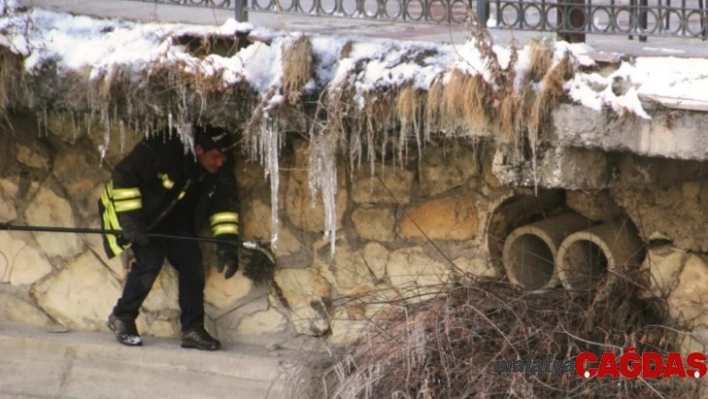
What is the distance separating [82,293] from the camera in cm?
825

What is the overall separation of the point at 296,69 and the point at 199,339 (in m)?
1.83

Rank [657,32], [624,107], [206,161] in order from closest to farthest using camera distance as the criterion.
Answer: [624,107], [657,32], [206,161]

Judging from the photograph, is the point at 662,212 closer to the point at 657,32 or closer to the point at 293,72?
the point at 657,32

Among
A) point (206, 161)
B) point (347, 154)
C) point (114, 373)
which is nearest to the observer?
point (347, 154)

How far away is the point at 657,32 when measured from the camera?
6.39 meters

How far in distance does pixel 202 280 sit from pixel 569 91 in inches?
99.7

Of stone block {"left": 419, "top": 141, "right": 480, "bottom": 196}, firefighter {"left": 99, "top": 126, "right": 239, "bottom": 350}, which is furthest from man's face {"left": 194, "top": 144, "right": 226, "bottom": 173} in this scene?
stone block {"left": 419, "top": 141, "right": 480, "bottom": 196}

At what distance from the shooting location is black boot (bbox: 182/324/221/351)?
7758 millimetres

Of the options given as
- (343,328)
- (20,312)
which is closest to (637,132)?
(343,328)

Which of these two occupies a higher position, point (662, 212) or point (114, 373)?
point (662, 212)

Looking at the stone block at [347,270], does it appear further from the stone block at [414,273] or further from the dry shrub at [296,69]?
the dry shrub at [296,69]

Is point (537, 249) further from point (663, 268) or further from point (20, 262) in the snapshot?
point (20, 262)

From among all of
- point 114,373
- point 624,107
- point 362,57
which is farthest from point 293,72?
point 114,373

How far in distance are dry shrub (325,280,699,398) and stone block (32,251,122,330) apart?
191cm
